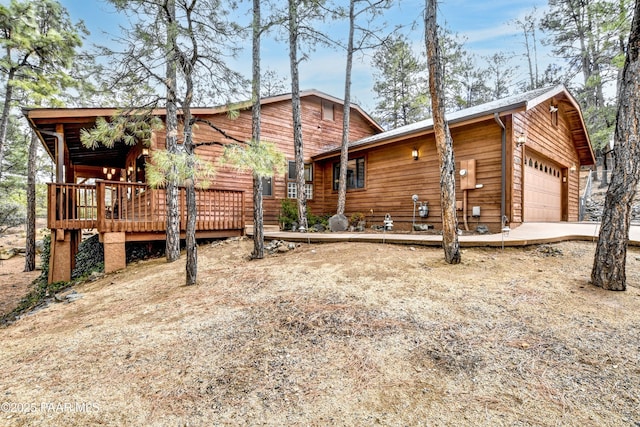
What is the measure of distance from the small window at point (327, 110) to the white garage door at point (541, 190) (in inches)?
296

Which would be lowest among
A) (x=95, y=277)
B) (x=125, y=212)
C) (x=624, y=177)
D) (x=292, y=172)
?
(x=95, y=277)

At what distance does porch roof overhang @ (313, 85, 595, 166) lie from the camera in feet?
22.3

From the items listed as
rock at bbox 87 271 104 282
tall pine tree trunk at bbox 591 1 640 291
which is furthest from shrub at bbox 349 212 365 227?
rock at bbox 87 271 104 282

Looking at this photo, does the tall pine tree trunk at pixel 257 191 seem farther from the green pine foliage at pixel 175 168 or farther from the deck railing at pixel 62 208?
the deck railing at pixel 62 208

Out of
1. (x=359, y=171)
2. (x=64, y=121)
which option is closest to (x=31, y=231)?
(x=64, y=121)

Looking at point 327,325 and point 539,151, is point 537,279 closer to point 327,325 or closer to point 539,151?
point 327,325

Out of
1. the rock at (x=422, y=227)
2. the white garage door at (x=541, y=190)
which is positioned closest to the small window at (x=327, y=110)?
the rock at (x=422, y=227)

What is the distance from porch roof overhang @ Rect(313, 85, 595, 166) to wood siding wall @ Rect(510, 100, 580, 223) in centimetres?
23

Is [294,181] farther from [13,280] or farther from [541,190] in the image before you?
[13,280]

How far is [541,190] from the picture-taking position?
29.8 feet

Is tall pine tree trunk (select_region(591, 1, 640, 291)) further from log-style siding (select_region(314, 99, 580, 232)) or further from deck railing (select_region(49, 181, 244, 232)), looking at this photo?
deck railing (select_region(49, 181, 244, 232))

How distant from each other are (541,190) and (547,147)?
136 cm

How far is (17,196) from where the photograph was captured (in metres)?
15.9

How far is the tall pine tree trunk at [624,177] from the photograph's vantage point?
11.0 ft
